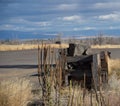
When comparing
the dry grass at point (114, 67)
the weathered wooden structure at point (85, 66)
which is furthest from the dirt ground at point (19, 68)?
the dry grass at point (114, 67)

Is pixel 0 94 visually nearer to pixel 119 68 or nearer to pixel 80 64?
pixel 80 64

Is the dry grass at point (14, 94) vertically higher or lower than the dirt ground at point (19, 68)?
higher

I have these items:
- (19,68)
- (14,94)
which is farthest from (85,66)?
(19,68)

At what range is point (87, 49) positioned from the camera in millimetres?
19953

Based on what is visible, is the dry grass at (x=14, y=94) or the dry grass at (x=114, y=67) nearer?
the dry grass at (x=14, y=94)

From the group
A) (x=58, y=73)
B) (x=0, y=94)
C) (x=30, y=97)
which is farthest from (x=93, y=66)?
(x=58, y=73)

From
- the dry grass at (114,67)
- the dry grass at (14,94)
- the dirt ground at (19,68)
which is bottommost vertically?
the dirt ground at (19,68)

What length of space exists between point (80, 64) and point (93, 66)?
1155mm

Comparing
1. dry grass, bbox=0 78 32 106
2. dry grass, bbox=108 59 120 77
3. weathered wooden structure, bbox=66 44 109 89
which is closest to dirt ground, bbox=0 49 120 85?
weathered wooden structure, bbox=66 44 109 89

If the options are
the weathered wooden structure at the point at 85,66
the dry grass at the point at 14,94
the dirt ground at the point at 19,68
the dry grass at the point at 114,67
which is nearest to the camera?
the dry grass at the point at 14,94

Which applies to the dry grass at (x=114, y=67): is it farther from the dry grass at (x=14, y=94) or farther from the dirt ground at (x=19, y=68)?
the dry grass at (x=14, y=94)

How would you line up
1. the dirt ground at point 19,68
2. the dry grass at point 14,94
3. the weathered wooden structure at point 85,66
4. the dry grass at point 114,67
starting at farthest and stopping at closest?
the dirt ground at point 19,68 → the dry grass at point 114,67 → the weathered wooden structure at point 85,66 → the dry grass at point 14,94

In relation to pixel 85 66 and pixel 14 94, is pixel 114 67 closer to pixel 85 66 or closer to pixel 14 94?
pixel 85 66

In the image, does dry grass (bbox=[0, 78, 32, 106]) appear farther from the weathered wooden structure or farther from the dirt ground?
the dirt ground
